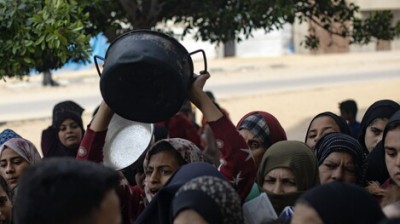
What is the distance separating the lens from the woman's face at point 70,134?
23.1ft

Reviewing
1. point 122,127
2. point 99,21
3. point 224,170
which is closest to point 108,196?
point 224,170

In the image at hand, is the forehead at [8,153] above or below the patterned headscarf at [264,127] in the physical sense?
below

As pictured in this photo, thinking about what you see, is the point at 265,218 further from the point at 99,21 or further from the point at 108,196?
the point at 99,21

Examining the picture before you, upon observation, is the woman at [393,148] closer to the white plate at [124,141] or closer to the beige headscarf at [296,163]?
the beige headscarf at [296,163]

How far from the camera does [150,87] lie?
3.92 meters

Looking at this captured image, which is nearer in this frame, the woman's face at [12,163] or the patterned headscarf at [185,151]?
the patterned headscarf at [185,151]

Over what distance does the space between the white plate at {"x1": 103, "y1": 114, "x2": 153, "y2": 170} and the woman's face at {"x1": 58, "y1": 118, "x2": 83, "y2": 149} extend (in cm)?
217

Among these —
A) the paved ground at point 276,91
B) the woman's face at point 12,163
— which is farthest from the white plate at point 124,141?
the paved ground at point 276,91

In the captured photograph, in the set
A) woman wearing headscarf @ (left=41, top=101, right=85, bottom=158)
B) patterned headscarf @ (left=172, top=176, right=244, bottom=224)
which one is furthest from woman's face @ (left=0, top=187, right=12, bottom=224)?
woman wearing headscarf @ (left=41, top=101, right=85, bottom=158)

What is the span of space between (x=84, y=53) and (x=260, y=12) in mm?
2195

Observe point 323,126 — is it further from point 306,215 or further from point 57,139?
point 306,215

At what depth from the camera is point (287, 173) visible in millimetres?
4164

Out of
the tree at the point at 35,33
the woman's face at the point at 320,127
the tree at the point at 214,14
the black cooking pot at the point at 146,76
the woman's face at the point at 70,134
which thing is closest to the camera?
the black cooking pot at the point at 146,76

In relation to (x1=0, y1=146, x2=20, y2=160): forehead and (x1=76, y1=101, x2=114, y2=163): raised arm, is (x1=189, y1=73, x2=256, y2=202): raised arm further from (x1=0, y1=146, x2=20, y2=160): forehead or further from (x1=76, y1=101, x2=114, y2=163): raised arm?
(x1=0, y1=146, x2=20, y2=160): forehead
